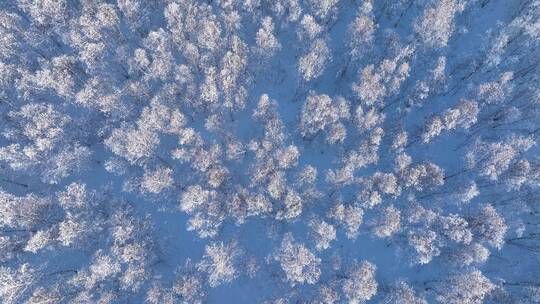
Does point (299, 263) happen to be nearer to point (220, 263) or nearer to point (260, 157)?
point (220, 263)

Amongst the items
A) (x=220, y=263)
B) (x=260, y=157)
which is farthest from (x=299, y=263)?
(x=260, y=157)

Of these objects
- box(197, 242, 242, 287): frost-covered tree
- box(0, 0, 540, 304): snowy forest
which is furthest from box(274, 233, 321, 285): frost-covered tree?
box(197, 242, 242, 287): frost-covered tree

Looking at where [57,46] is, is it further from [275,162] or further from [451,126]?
[451,126]

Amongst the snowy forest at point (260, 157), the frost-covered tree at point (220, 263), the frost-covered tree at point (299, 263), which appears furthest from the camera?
the snowy forest at point (260, 157)

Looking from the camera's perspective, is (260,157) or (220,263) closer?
(220,263)

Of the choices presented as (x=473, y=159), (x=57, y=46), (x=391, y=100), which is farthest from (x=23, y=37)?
(x=473, y=159)

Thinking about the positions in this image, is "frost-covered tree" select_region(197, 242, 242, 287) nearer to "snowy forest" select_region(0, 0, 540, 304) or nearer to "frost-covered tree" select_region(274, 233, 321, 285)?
"snowy forest" select_region(0, 0, 540, 304)

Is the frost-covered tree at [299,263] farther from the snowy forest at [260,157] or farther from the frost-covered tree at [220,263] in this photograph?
the frost-covered tree at [220,263]

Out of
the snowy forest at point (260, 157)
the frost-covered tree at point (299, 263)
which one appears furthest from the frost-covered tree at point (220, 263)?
the frost-covered tree at point (299, 263)
